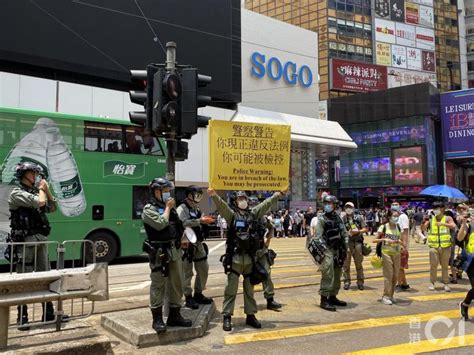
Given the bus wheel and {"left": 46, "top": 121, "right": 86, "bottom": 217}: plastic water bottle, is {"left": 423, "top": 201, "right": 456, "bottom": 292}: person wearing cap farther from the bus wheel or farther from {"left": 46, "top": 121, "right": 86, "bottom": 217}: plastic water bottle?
{"left": 46, "top": 121, "right": 86, "bottom": 217}: plastic water bottle

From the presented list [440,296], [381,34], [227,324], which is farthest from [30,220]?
[381,34]

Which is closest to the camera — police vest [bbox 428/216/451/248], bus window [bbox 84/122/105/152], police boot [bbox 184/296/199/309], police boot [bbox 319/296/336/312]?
police boot [bbox 184/296/199/309]

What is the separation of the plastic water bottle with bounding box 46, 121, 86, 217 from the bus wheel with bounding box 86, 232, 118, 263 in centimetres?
91

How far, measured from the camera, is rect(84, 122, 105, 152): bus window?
13086 mm

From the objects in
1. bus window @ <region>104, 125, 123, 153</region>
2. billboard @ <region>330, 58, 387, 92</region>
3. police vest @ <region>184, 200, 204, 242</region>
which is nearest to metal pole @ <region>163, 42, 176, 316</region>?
police vest @ <region>184, 200, 204, 242</region>

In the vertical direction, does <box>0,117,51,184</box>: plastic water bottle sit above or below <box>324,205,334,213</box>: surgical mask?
above

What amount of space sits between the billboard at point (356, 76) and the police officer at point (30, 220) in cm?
5697

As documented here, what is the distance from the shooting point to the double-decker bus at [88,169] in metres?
12.0

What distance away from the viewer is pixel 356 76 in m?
61.8

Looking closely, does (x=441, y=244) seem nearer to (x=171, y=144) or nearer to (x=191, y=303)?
(x=191, y=303)

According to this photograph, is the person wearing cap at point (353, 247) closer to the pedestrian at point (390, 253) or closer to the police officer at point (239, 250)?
the pedestrian at point (390, 253)

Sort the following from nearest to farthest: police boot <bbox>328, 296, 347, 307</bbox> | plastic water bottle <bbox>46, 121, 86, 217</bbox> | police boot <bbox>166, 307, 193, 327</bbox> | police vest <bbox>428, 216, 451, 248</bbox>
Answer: police boot <bbox>166, 307, 193, 327</bbox>, police boot <bbox>328, 296, 347, 307</bbox>, police vest <bbox>428, 216, 451, 248</bbox>, plastic water bottle <bbox>46, 121, 86, 217</bbox>

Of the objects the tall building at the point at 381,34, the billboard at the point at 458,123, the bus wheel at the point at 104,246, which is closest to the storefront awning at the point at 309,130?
the bus wheel at the point at 104,246

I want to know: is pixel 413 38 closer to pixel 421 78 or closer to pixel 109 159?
pixel 421 78
